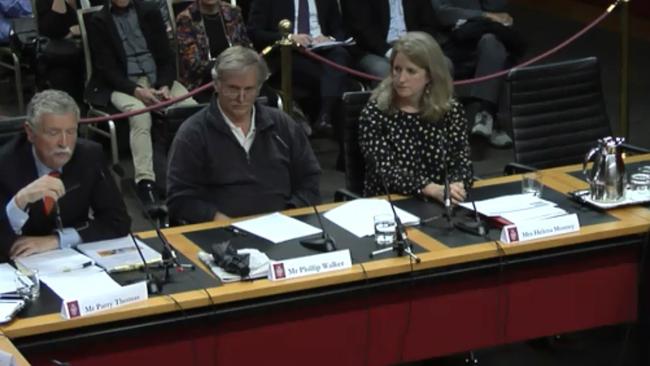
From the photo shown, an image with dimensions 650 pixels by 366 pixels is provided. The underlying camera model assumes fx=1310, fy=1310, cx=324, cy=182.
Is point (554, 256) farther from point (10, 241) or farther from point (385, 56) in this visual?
point (385, 56)

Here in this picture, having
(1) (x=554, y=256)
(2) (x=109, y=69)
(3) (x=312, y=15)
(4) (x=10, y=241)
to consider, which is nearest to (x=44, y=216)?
(4) (x=10, y=241)

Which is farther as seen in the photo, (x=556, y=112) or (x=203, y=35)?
(x=203, y=35)

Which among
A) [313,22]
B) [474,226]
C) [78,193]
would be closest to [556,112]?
[474,226]

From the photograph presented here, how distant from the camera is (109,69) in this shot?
7047 millimetres

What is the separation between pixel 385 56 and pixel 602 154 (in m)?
2.98

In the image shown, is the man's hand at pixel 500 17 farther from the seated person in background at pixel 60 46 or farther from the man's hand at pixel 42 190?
the man's hand at pixel 42 190

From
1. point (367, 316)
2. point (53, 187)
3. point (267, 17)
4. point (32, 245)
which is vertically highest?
point (267, 17)

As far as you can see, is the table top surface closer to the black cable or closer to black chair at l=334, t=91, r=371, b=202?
the black cable

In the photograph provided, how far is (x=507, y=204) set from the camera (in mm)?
4785

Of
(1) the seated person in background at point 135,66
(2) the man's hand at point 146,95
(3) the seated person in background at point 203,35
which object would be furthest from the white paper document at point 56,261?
(3) the seated person in background at point 203,35

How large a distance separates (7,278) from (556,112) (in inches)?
112

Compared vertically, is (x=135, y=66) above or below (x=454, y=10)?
below

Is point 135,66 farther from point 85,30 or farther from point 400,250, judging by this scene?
point 400,250

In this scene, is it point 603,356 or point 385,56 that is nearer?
point 603,356
